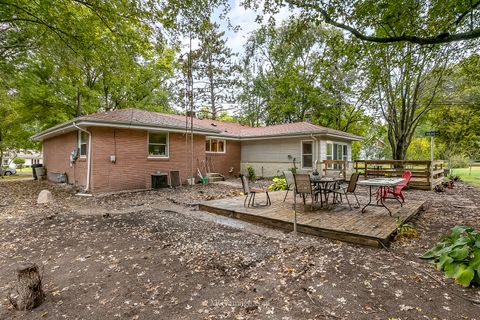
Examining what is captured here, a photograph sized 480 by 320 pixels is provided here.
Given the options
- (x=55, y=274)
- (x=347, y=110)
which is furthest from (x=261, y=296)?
(x=347, y=110)

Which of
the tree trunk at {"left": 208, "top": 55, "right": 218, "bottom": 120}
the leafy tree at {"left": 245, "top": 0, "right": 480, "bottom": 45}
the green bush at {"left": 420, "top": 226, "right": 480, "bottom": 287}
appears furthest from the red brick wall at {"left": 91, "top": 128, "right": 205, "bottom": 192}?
the tree trunk at {"left": 208, "top": 55, "right": 218, "bottom": 120}

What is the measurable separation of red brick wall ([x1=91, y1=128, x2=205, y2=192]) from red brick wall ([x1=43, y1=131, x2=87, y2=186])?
1233 mm

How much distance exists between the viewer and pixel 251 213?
20.4 ft

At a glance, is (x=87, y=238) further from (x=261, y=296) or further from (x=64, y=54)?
(x=64, y=54)

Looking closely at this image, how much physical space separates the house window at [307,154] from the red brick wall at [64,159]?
12163 millimetres

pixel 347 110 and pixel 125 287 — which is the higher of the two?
pixel 347 110

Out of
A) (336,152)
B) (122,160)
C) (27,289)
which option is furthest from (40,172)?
(336,152)

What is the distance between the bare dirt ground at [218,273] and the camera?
2629mm

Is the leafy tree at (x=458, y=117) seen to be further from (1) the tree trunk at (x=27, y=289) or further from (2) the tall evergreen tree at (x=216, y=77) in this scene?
(1) the tree trunk at (x=27, y=289)

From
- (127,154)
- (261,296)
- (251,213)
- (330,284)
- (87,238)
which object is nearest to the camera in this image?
(261,296)

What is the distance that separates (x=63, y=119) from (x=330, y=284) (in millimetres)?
20063

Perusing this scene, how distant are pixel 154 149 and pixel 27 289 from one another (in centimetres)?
983

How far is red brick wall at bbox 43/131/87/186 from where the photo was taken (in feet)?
37.4

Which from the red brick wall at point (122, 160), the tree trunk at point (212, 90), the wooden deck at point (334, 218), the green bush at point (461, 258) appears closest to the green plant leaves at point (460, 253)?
the green bush at point (461, 258)
